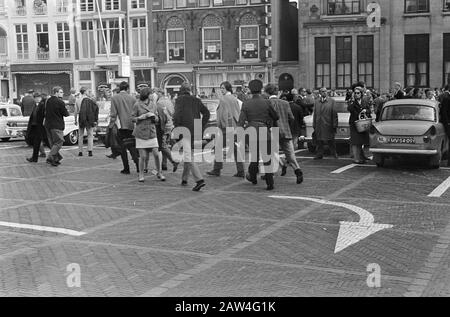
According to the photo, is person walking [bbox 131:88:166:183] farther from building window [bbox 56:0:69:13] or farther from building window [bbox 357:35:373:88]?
building window [bbox 56:0:69:13]

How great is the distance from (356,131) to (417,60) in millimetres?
22261

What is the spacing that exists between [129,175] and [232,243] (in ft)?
21.8

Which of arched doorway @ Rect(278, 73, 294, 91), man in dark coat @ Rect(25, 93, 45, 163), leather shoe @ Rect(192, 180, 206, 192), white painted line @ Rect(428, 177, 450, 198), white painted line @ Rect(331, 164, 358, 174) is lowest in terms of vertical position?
white painted line @ Rect(428, 177, 450, 198)

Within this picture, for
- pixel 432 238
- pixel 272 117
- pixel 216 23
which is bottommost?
pixel 432 238

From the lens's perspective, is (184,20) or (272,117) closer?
(272,117)

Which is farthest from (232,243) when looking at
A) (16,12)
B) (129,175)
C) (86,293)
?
(16,12)

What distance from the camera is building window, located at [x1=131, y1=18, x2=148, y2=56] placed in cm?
4281

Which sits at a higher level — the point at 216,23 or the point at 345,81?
the point at 216,23

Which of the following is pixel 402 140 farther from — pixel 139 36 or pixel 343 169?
pixel 139 36

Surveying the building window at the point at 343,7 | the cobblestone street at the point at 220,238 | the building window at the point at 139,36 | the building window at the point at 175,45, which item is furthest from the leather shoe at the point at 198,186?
the building window at the point at 139,36

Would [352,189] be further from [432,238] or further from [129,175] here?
[129,175]

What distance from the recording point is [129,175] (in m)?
13.9

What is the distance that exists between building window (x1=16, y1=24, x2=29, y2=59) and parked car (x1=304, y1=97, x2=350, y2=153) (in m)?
33.0

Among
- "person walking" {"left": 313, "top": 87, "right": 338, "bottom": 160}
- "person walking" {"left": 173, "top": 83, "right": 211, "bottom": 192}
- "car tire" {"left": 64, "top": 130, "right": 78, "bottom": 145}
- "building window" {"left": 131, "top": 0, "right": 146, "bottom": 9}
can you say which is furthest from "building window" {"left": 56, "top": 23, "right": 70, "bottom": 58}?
"person walking" {"left": 173, "top": 83, "right": 211, "bottom": 192}
